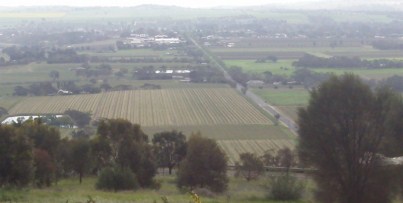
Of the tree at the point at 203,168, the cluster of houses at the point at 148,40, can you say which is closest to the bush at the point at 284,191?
the tree at the point at 203,168

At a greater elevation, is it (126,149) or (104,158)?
(126,149)

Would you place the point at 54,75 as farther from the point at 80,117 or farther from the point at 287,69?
the point at 287,69

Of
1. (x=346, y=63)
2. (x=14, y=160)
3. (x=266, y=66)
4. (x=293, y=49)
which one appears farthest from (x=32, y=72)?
(x=14, y=160)

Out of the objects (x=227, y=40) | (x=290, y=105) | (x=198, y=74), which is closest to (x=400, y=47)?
(x=227, y=40)

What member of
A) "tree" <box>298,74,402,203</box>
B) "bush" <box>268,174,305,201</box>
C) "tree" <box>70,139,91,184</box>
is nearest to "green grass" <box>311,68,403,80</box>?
"tree" <box>70,139,91,184</box>

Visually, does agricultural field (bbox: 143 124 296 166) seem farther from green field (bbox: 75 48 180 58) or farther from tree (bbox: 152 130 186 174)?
green field (bbox: 75 48 180 58)

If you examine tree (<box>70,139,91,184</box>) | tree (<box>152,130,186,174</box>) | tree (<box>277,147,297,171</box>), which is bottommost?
tree (<box>277,147,297,171</box>)
